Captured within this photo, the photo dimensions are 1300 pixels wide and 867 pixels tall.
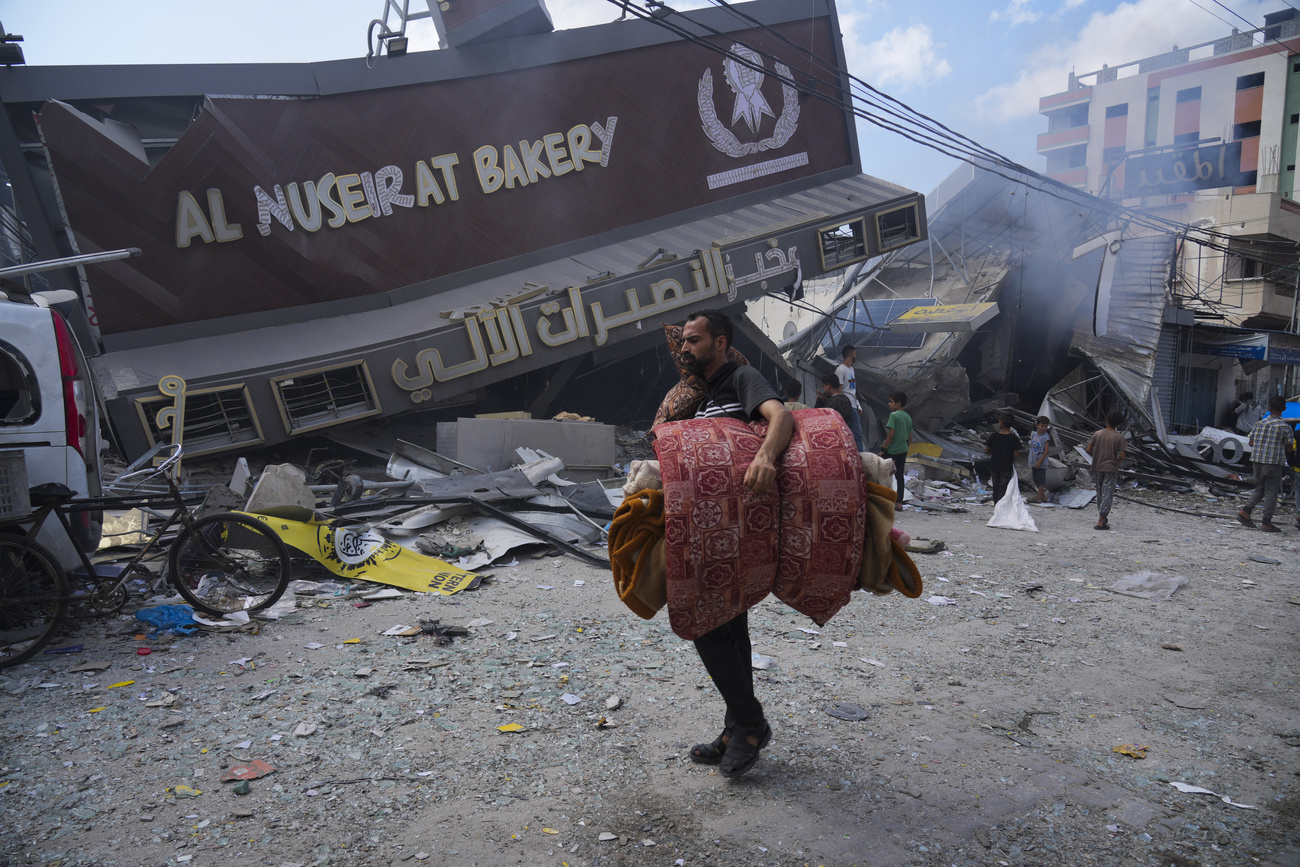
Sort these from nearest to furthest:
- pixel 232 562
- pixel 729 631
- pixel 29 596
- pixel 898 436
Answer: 1. pixel 729 631
2. pixel 29 596
3. pixel 232 562
4. pixel 898 436

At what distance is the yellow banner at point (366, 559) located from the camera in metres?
5.78

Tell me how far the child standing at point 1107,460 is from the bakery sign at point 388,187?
28.8 ft

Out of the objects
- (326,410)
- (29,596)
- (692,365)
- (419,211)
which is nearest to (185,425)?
(326,410)

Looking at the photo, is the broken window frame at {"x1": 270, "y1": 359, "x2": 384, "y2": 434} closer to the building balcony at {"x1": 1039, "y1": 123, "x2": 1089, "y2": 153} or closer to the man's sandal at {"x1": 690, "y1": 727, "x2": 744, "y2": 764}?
the man's sandal at {"x1": 690, "y1": 727, "x2": 744, "y2": 764}

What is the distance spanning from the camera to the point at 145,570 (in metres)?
5.34

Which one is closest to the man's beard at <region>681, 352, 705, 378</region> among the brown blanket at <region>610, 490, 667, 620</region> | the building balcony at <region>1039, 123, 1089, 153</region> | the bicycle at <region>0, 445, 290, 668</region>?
the brown blanket at <region>610, 490, 667, 620</region>

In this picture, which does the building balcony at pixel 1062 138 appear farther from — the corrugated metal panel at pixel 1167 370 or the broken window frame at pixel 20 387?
the broken window frame at pixel 20 387

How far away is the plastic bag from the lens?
947cm

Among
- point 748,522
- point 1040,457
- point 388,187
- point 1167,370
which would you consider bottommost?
point 1167,370

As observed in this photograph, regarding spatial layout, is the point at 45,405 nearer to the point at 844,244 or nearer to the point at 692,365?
the point at 692,365

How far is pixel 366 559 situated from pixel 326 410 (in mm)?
4475

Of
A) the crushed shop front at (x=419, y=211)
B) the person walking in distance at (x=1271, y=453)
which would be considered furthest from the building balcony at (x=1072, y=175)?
the person walking in distance at (x=1271, y=453)

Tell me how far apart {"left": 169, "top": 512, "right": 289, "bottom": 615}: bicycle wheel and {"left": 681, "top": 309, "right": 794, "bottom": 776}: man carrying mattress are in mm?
3463

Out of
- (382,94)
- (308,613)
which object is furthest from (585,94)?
(308,613)
